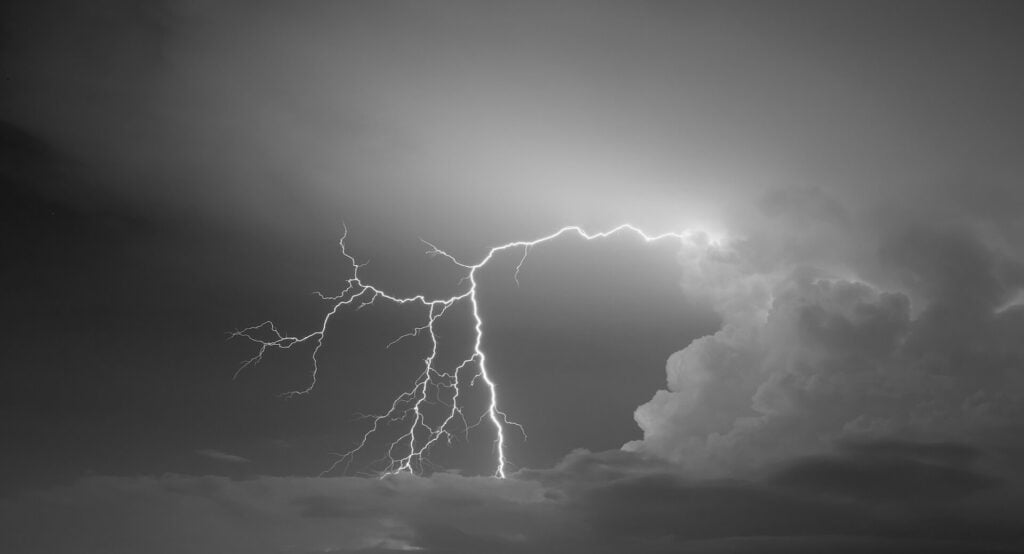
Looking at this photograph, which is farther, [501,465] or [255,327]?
[255,327]

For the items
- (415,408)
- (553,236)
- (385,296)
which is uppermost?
(553,236)

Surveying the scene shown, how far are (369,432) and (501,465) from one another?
371cm

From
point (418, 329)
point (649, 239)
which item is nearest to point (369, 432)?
point (418, 329)

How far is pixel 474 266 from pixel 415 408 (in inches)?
162

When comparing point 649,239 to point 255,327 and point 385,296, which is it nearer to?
point 385,296

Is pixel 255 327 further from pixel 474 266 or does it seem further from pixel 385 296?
pixel 474 266

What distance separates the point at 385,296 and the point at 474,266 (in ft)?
8.52

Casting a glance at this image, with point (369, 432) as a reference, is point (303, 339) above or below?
above

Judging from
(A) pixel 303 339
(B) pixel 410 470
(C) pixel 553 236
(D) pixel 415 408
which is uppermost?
(C) pixel 553 236

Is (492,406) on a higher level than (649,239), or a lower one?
lower

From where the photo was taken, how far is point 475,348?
1906 centimetres

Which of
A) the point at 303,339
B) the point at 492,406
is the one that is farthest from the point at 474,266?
the point at 303,339

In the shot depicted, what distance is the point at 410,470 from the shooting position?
18516 mm

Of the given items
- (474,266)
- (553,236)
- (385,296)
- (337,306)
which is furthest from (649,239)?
(337,306)
